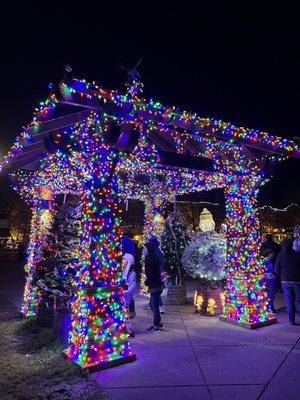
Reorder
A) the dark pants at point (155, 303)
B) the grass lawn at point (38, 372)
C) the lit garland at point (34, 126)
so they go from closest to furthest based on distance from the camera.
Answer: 1. the grass lawn at point (38, 372)
2. the lit garland at point (34, 126)
3. the dark pants at point (155, 303)

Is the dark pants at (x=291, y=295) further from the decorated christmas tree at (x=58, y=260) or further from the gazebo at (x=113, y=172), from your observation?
the decorated christmas tree at (x=58, y=260)

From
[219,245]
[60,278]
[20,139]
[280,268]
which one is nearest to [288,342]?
[280,268]

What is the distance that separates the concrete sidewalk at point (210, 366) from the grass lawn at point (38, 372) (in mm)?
321

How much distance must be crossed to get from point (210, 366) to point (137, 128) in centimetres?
402

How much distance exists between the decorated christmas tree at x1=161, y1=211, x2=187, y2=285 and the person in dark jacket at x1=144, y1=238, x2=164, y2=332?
3.04 metres

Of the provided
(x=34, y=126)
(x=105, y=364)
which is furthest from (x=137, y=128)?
(x=105, y=364)

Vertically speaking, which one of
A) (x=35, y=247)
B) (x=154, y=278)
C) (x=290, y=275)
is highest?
(x=35, y=247)

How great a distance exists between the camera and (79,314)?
5.18 m

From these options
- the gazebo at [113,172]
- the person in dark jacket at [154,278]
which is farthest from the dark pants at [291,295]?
the person in dark jacket at [154,278]

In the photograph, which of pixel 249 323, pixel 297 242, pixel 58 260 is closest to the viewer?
pixel 58 260

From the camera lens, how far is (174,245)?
10.3m

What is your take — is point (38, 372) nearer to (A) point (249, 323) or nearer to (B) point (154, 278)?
(B) point (154, 278)

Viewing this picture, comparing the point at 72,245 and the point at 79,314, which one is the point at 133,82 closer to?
the point at 72,245

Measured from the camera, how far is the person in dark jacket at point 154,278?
6969 mm
